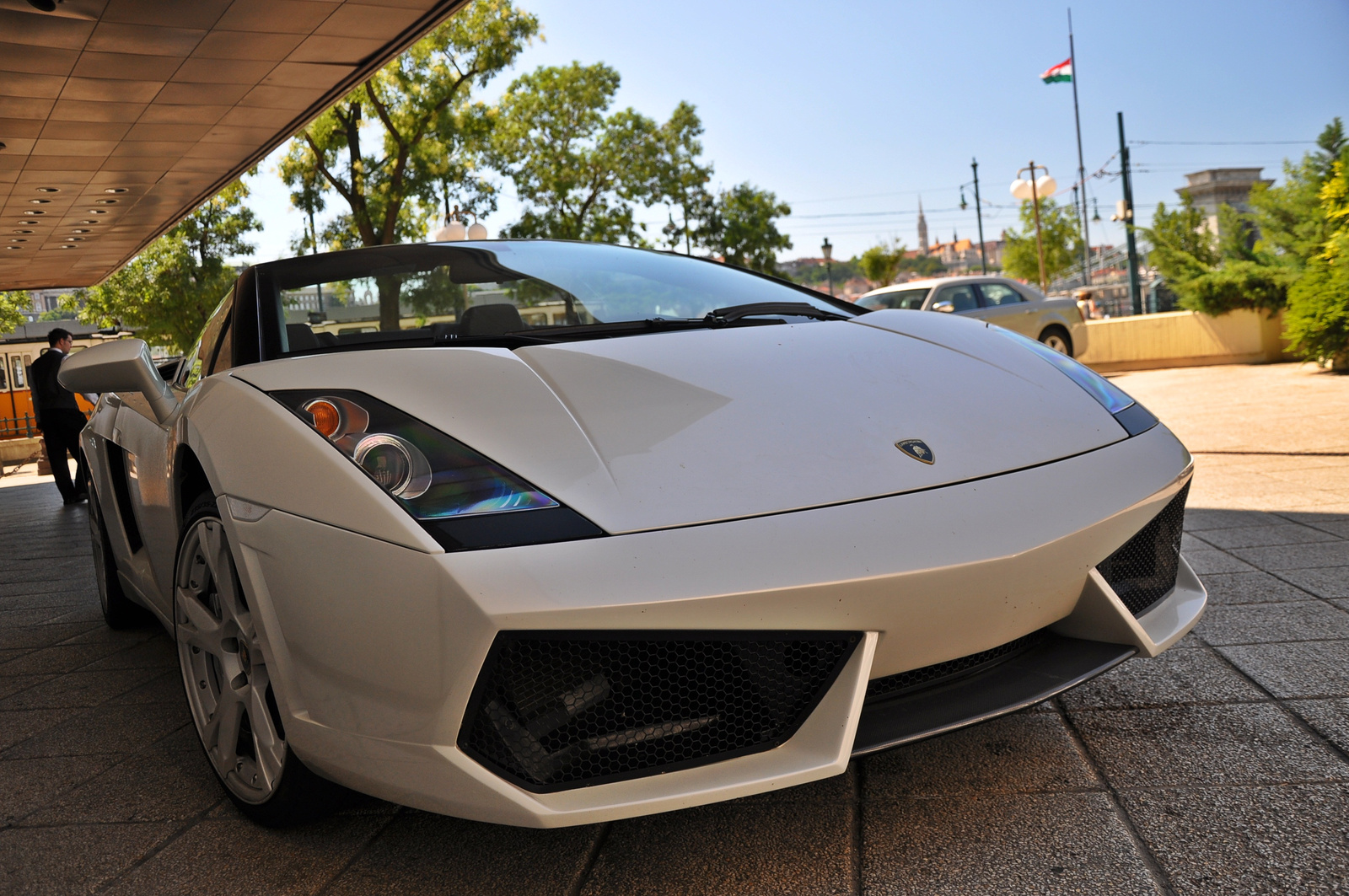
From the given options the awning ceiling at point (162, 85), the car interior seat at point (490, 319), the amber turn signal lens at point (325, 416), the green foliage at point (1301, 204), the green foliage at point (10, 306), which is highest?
the green foliage at point (10, 306)

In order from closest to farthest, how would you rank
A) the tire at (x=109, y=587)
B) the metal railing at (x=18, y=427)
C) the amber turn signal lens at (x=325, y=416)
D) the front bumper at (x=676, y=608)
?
the front bumper at (x=676, y=608) < the amber turn signal lens at (x=325, y=416) < the tire at (x=109, y=587) < the metal railing at (x=18, y=427)

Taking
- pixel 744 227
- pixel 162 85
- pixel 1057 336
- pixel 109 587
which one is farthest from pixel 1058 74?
pixel 109 587

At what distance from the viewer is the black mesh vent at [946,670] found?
1.56 m

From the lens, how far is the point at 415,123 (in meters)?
20.3

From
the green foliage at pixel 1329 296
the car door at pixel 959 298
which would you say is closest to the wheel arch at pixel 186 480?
the green foliage at pixel 1329 296

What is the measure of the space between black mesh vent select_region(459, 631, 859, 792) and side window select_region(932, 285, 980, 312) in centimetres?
1275

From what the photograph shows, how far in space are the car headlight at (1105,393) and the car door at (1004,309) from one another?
12.8 metres

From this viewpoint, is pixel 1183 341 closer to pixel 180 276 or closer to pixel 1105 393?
pixel 1105 393

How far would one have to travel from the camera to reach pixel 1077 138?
135 ft

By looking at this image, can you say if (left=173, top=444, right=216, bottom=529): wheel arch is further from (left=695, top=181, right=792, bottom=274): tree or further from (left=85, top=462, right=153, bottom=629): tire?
(left=695, top=181, right=792, bottom=274): tree

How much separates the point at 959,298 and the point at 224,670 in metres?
13.4

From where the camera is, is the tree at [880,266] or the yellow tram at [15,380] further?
the tree at [880,266]

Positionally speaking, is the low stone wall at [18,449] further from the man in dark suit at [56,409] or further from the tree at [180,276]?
the man in dark suit at [56,409]

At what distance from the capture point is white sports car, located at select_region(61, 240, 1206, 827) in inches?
54.3
